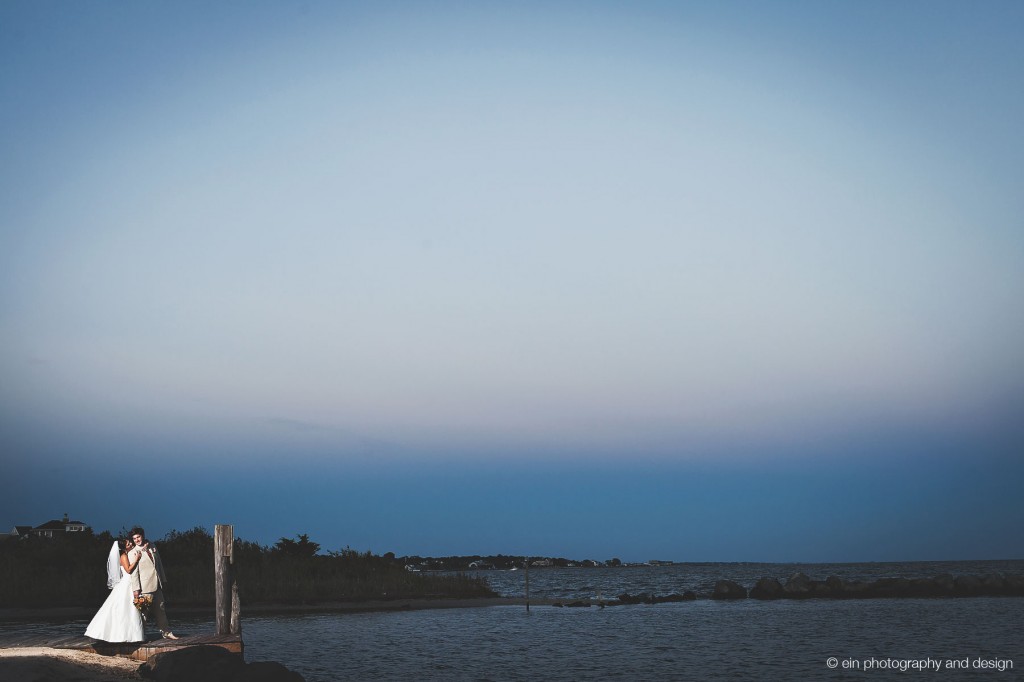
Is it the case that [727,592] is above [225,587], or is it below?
below

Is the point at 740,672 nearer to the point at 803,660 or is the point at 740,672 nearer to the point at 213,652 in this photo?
the point at 803,660

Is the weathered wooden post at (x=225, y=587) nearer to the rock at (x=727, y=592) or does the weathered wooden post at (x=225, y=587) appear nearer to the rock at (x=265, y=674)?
the rock at (x=265, y=674)

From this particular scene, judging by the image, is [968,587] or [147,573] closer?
[147,573]

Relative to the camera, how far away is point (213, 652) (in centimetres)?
2023

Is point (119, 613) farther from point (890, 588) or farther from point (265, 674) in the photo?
point (890, 588)

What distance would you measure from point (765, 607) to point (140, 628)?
51.5 metres

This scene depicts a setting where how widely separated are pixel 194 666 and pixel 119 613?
11.8ft

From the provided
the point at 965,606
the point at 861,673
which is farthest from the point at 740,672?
the point at 965,606

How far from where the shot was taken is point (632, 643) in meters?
39.1

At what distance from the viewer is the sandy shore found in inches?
677

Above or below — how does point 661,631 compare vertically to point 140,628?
below

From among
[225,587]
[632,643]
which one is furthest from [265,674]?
[632,643]

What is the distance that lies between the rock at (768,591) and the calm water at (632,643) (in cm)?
1704

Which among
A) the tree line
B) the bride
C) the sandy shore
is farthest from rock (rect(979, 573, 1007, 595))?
the sandy shore
